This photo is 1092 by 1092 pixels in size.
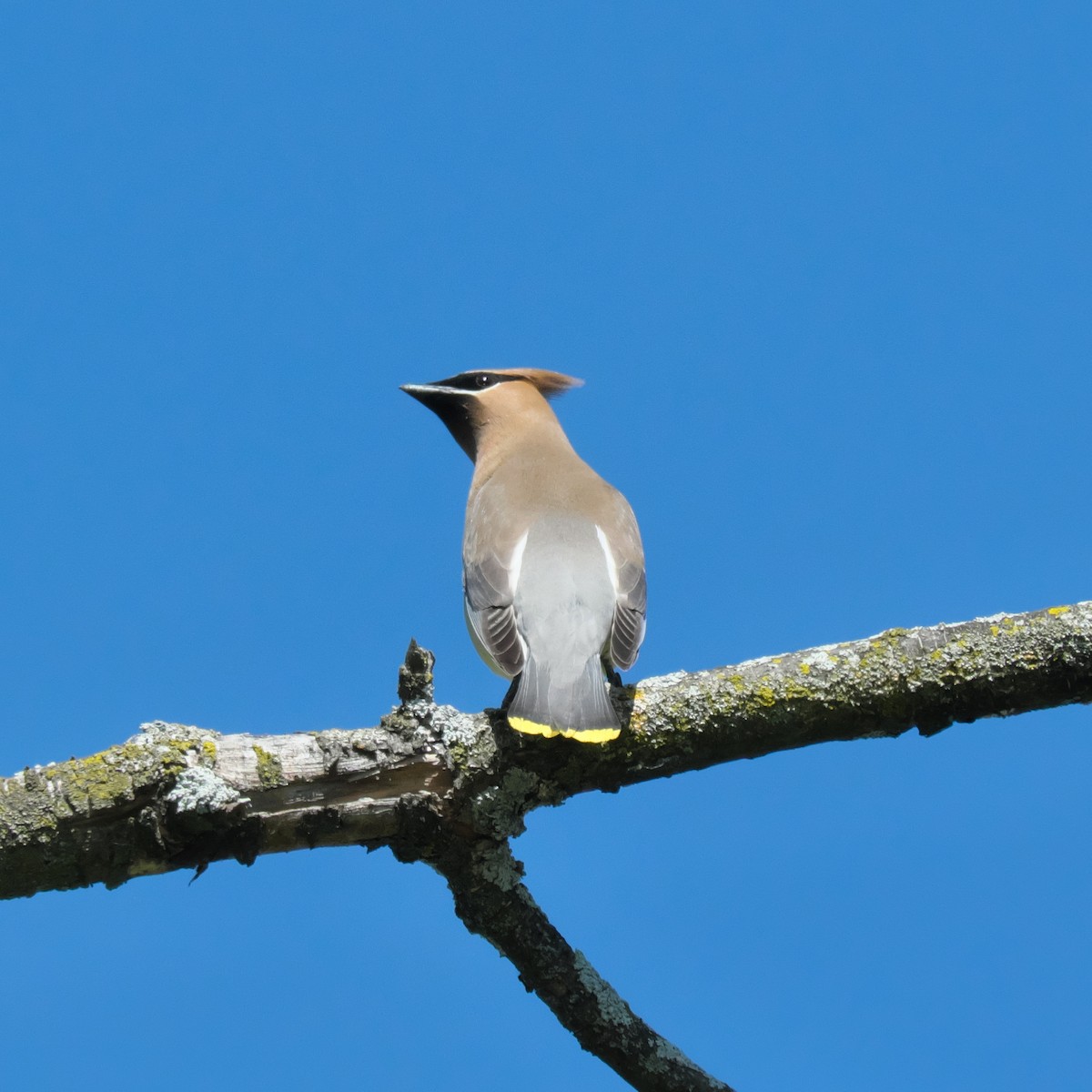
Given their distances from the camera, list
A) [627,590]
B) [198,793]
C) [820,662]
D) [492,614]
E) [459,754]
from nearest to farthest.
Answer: [198,793], [459,754], [820,662], [492,614], [627,590]

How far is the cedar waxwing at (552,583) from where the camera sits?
11.5ft

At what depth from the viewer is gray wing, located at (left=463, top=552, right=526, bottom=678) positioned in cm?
407

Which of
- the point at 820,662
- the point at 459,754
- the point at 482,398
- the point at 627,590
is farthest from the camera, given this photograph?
the point at 482,398

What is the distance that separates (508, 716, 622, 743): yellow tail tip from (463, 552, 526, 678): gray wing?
529 millimetres

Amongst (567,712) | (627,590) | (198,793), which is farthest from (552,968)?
(627,590)

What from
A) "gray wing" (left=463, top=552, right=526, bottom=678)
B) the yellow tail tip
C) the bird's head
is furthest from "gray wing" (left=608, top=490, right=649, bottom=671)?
the bird's head

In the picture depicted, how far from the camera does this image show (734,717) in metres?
3.45

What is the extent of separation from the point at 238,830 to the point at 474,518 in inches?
77.6

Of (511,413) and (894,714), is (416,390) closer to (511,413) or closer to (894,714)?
(511,413)

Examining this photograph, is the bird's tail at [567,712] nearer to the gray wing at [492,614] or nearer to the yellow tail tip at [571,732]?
the yellow tail tip at [571,732]

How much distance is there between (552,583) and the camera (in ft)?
14.1

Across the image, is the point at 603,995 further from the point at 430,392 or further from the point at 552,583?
the point at 430,392

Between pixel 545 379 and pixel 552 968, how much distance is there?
3.57 meters

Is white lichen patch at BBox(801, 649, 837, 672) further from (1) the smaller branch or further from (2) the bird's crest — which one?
(2) the bird's crest
